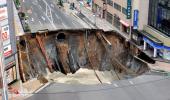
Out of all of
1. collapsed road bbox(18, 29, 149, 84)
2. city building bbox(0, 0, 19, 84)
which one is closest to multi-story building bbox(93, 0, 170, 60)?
collapsed road bbox(18, 29, 149, 84)

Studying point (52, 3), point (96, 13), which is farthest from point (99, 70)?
point (52, 3)

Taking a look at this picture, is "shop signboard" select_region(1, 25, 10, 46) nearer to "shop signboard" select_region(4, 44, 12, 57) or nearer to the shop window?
"shop signboard" select_region(4, 44, 12, 57)

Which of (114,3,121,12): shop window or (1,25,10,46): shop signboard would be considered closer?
(1,25,10,46): shop signboard

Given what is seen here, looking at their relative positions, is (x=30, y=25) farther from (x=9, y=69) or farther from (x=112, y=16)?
(x=9, y=69)

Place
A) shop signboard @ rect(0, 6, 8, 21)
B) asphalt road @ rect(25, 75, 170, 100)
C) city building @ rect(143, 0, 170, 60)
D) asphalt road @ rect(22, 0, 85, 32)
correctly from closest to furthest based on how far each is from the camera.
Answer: asphalt road @ rect(25, 75, 170, 100) → shop signboard @ rect(0, 6, 8, 21) → city building @ rect(143, 0, 170, 60) → asphalt road @ rect(22, 0, 85, 32)

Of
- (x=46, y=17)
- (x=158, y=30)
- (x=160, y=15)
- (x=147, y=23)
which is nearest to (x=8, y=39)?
(x=160, y=15)

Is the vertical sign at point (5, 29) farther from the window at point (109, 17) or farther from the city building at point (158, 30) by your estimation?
the window at point (109, 17)
